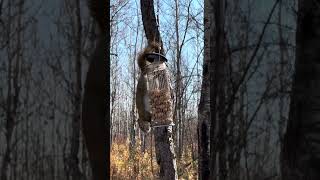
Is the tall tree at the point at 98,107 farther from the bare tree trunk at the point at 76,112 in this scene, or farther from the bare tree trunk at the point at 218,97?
the bare tree trunk at the point at 218,97

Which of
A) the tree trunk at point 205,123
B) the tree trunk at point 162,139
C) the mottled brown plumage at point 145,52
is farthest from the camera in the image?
the tree trunk at point 162,139

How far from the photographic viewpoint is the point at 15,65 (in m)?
0.74

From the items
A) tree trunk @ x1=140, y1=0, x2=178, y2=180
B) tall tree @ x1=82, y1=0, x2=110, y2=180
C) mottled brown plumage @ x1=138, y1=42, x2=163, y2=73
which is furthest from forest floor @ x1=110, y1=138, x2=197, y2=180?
tall tree @ x1=82, y1=0, x2=110, y2=180

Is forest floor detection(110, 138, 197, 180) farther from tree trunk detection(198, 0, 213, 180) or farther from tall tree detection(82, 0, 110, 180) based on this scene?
tall tree detection(82, 0, 110, 180)

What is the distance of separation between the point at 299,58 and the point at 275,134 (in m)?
0.11

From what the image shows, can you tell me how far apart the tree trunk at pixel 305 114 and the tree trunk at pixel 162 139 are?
4748 millimetres

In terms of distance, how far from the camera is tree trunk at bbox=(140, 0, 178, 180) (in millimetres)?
5656

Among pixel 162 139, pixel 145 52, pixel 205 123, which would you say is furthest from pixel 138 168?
pixel 205 123

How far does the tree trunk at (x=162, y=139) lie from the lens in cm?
566

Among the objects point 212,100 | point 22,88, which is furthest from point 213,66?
point 22,88

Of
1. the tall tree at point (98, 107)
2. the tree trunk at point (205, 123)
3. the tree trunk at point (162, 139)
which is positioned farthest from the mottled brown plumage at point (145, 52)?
the tall tree at point (98, 107)

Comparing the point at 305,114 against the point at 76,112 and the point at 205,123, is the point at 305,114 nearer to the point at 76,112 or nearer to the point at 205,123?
the point at 76,112

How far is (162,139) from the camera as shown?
5.68m

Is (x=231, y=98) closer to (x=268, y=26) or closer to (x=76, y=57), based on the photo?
(x=268, y=26)
